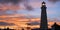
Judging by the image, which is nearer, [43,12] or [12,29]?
[12,29]

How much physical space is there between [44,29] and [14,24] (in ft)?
9.35

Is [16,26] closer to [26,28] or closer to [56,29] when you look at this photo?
[26,28]

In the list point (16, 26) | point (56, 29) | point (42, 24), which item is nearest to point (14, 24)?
point (16, 26)

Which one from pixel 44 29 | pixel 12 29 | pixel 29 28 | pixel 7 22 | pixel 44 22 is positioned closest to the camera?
pixel 7 22

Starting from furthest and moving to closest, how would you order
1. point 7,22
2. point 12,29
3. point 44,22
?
point 44,22
point 12,29
point 7,22

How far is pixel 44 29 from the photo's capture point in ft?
25.4

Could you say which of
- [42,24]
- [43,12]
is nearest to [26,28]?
[42,24]

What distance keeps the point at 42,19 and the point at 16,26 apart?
11.8 feet

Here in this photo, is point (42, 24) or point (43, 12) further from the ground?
point (43, 12)

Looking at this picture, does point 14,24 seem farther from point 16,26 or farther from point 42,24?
point 42,24

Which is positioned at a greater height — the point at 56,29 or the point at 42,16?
the point at 42,16

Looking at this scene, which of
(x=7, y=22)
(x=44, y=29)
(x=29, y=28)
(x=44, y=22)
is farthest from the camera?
(x=44, y=22)

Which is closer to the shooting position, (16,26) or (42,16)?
(16,26)

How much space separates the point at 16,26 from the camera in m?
5.16
